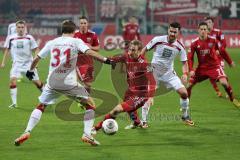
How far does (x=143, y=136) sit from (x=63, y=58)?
8.08ft

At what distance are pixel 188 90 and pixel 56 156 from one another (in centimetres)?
549

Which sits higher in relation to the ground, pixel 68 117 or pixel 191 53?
pixel 191 53

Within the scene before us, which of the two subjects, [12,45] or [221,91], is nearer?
[12,45]

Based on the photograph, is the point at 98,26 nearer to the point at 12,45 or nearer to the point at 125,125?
the point at 12,45

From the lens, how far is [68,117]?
14656 mm

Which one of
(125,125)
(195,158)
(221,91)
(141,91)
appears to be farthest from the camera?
(221,91)

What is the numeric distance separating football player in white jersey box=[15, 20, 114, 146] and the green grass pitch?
0.43 m

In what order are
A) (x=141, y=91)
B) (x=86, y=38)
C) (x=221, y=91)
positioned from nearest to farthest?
(x=141, y=91), (x=86, y=38), (x=221, y=91)

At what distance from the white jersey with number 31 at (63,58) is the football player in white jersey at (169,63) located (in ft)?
8.99

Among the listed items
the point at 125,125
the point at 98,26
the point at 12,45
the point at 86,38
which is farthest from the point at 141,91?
the point at 98,26

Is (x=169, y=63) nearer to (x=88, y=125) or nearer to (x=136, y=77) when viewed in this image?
(x=136, y=77)

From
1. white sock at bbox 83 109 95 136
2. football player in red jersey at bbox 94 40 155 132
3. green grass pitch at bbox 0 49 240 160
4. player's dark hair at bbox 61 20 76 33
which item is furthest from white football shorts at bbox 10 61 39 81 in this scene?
player's dark hair at bbox 61 20 76 33

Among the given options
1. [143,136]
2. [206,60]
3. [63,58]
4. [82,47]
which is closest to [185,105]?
[143,136]

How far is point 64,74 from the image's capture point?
37.0 ft
